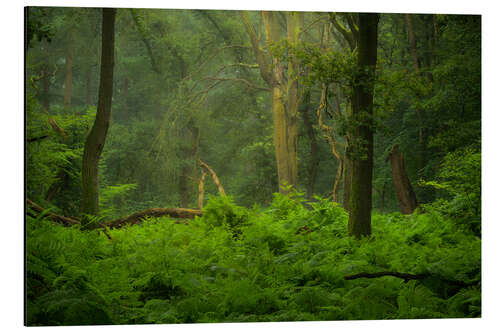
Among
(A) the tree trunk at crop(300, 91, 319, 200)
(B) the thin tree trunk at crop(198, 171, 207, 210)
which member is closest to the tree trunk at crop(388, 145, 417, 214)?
(A) the tree trunk at crop(300, 91, 319, 200)

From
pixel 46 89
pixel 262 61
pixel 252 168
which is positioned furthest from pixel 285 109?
pixel 46 89

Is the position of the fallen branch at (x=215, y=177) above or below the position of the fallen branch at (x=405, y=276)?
above

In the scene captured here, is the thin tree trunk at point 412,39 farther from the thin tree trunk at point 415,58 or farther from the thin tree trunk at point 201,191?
the thin tree trunk at point 201,191

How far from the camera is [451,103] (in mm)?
5781

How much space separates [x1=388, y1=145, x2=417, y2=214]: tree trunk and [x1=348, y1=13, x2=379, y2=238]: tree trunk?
0.28m

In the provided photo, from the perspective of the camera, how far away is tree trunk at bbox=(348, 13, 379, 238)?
567cm

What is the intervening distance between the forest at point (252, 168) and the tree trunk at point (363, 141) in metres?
0.02

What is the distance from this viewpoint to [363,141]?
18.5 feet

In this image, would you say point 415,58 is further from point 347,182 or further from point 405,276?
point 405,276

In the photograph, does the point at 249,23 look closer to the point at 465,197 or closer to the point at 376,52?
the point at 376,52

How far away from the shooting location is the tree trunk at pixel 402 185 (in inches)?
228

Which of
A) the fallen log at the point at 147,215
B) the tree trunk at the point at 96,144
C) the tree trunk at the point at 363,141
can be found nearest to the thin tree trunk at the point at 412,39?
→ the tree trunk at the point at 363,141
